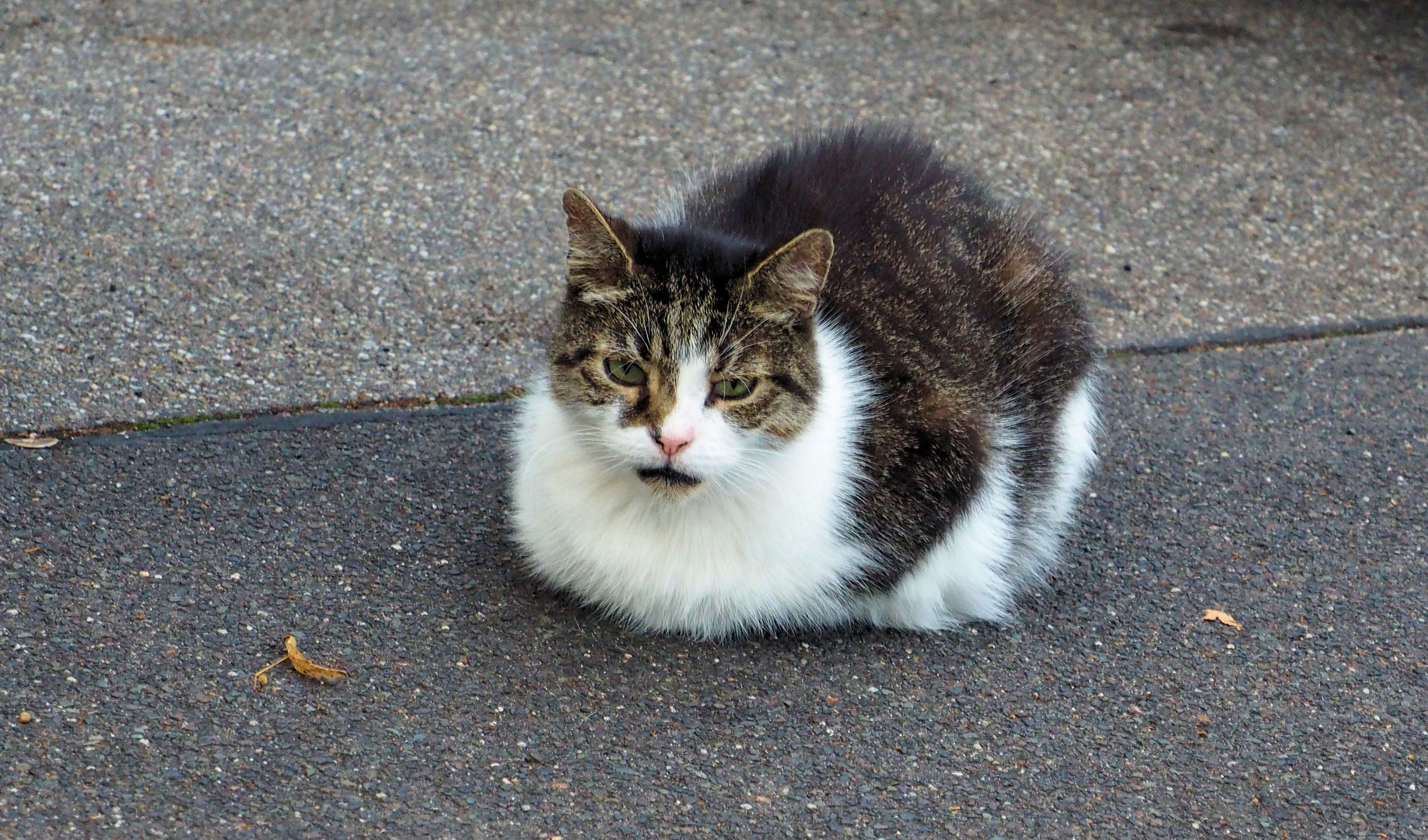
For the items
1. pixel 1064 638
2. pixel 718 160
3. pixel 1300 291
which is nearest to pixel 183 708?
pixel 1064 638

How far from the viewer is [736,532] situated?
10.9 ft

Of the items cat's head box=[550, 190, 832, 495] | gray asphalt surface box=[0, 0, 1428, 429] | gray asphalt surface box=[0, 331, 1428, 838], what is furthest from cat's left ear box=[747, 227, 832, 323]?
gray asphalt surface box=[0, 0, 1428, 429]

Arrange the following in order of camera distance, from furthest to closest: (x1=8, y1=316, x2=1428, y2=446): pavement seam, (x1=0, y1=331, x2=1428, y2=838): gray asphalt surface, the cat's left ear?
(x1=8, y1=316, x2=1428, y2=446): pavement seam
the cat's left ear
(x1=0, y1=331, x2=1428, y2=838): gray asphalt surface

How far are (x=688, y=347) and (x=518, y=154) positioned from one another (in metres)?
2.94

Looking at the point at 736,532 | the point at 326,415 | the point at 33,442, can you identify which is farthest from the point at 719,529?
the point at 33,442

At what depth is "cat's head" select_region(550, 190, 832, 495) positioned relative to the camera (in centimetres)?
306

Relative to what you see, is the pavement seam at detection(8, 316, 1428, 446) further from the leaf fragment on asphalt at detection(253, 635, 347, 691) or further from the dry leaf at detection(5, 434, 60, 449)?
the leaf fragment on asphalt at detection(253, 635, 347, 691)

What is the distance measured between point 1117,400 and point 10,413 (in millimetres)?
3229

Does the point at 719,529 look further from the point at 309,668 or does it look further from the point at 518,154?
the point at 518,154

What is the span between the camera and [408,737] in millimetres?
3070

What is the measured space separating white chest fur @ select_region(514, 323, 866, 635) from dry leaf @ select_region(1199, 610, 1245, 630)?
0.94 m

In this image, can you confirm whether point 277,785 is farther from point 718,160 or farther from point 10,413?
point 718,160

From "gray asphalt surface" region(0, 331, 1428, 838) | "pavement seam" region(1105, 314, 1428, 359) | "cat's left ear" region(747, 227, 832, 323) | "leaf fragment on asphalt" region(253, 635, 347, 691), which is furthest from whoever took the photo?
"pavement seam" region(1105, 314, 1428, 359)

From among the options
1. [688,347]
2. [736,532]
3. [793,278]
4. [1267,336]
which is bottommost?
[1267,336]
